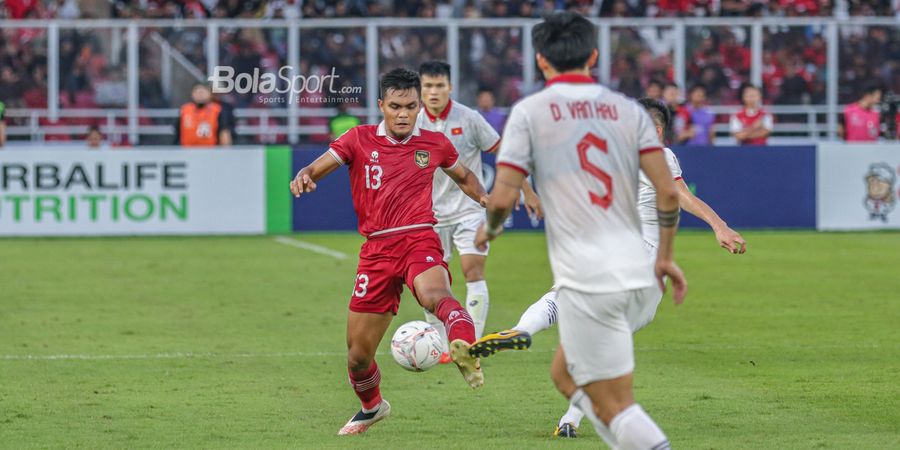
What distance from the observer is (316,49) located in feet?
79.4

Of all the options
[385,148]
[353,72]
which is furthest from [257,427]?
[353,72]

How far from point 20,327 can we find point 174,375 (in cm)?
305

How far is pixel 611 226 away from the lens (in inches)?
225

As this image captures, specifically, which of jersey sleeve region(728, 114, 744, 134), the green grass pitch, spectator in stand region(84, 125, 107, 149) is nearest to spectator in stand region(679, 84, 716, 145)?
jersey sleeve region(728, 114, 744, 134)

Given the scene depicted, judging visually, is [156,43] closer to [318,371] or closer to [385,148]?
[318,371]

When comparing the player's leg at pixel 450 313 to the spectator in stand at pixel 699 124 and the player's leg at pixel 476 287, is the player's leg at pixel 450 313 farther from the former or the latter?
the spectator in stand at pixel 699 124

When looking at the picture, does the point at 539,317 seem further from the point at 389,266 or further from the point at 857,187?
the point at 857,187

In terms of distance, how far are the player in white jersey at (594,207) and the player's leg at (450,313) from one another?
1.29 m

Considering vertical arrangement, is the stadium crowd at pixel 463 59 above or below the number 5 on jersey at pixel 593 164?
above

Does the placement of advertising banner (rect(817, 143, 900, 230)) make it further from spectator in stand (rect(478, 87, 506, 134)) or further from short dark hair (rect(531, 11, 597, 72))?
short dark hair (rect(531, 11, 597, 72))

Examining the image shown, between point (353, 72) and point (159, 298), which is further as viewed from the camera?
point (353, 72)

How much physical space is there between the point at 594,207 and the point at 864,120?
61.8 feet

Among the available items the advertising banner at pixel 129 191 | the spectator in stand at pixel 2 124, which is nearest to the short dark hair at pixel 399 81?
the advertising banner at pixel 129 191

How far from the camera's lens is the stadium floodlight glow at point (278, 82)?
77.3 ft
